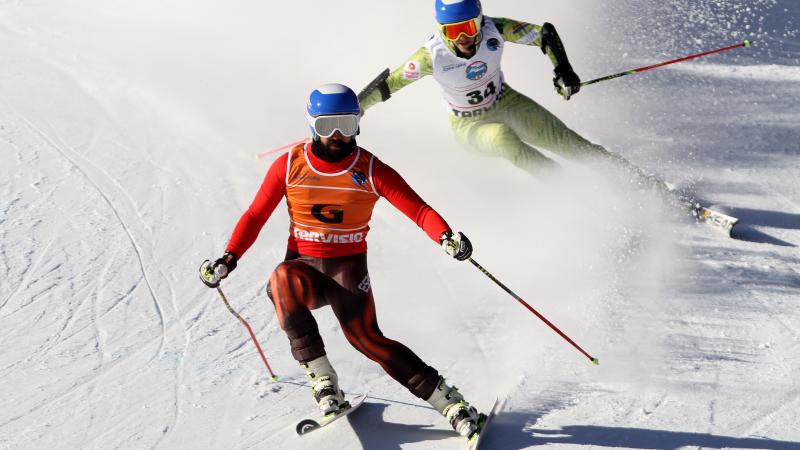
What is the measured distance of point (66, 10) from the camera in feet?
39.2

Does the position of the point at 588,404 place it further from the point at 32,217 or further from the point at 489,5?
the point at 489,5

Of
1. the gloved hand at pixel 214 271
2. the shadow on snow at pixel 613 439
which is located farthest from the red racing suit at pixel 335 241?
the shadow on snow at pixel 613 439

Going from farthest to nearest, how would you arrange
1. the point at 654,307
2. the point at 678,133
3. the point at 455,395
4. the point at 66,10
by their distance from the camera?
the point at 66,10 → the point at 678,133 → the point at 654,307 → the point at 455,395

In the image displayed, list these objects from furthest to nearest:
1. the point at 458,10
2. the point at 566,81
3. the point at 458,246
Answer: the point at 566,81
the point at 458,10
the point at 458,246

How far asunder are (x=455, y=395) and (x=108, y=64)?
7336 millimetres

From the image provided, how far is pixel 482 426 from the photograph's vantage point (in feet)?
13.8

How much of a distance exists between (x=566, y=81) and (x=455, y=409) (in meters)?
3.05

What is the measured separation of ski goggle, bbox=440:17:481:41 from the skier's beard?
227cm

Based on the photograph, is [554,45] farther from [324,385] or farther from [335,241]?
[324,385]

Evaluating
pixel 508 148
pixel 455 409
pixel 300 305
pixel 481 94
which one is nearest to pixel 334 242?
pixel 300 305

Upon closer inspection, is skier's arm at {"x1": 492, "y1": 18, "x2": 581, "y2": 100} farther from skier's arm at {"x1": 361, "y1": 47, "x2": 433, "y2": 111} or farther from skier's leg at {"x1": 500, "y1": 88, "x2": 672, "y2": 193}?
skier's arm at {"x1": 361, "y1": 47, "x2": 433, "y2": 111}

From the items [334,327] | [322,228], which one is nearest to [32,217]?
[334,327]

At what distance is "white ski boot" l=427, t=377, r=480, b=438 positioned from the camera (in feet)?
13.6

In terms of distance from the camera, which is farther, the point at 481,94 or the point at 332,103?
the point at 481,94
